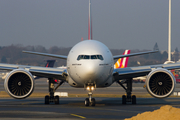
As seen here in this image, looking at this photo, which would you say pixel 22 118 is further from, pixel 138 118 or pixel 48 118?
pixel 138 118

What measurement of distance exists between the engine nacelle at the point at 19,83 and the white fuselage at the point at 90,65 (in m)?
2.69

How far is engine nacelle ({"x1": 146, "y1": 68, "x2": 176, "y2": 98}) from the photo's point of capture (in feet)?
69.8

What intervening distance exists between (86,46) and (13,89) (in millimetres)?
5488

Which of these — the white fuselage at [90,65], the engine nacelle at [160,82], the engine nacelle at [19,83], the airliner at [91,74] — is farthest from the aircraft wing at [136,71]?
the engine nacelle at [19,83]

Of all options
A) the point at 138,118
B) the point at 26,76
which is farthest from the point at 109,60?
the point at 138,118

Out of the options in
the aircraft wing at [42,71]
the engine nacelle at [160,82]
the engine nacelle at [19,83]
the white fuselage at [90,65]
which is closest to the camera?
the white fuselage at [90,65]

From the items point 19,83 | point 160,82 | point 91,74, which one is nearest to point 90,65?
point 91,74

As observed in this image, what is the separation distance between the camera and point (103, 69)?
66.7 feet

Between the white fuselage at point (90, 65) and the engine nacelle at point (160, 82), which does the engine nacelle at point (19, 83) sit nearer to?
the white fuselage at point (90, 65)

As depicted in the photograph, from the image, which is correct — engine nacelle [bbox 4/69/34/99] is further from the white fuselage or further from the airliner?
the white fuselage

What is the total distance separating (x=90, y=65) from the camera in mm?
19672

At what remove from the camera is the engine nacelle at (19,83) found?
70.5ft

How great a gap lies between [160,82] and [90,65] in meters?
5.02

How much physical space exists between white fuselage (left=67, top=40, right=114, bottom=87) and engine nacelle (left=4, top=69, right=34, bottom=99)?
2.69 m
